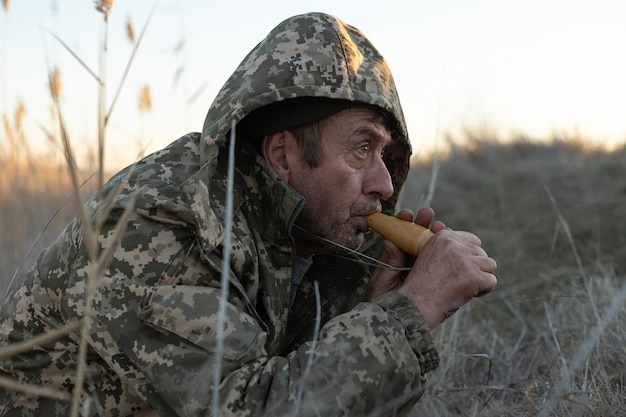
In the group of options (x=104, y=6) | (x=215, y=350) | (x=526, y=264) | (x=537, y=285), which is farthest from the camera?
(x=526, y=264)

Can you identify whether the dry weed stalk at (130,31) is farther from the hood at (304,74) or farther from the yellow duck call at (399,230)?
the yellow duck call at (399,230)

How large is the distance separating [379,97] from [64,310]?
127 centimetres

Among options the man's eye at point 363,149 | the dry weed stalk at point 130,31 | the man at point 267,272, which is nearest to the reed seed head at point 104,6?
the dry weed stalk at point 130,31

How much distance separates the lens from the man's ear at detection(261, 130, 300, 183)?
273 centimetres

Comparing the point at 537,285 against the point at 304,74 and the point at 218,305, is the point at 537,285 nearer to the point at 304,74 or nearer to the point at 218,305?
the point at 304,74

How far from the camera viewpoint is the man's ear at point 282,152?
2.73 m

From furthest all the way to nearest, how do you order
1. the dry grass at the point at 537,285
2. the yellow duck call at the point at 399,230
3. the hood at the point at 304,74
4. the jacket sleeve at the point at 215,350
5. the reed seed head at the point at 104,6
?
the dry grass at the point at 537,285
the yellow duck call at the point at 399,230
the hood at the point at 304,74
the jacket sleeve at the point at 215,350
the reed seed head at the point at 104,6

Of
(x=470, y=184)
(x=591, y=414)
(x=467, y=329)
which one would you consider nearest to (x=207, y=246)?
(x=591, y=414)

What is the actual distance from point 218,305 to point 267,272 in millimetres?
481

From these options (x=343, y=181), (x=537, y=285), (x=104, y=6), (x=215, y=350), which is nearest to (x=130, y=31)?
(x=104, y=6)

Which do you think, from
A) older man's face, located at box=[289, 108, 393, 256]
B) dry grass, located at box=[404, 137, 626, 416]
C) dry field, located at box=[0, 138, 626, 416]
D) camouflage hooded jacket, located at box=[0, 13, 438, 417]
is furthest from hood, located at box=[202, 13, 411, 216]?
dry grass, located at box=[404, 137, 626, 416]

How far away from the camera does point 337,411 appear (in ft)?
6.57

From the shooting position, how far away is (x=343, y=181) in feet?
8.89

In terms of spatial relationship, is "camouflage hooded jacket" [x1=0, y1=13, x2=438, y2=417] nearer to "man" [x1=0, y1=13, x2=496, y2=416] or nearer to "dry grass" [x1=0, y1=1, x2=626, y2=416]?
"man" [x1=0, y1=13, x2=496, y2=416]
